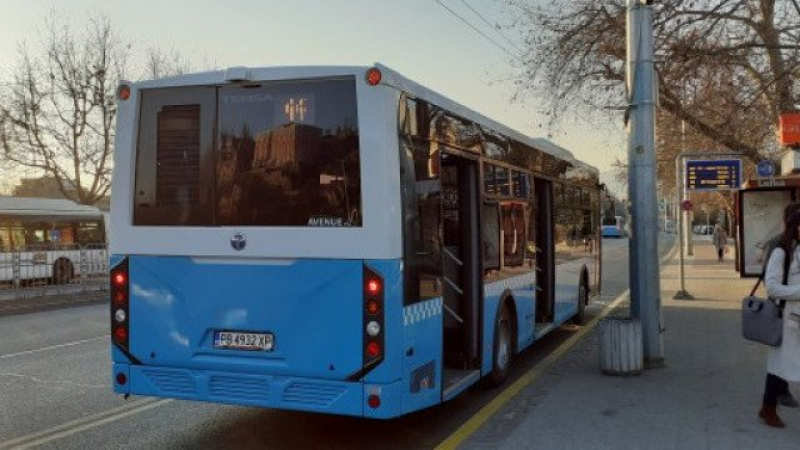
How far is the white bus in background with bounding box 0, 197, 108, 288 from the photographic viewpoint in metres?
22.2

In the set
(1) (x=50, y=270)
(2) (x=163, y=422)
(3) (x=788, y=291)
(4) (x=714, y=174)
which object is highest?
(4) (x=714, y=174)

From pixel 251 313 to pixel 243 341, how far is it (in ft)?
0.73

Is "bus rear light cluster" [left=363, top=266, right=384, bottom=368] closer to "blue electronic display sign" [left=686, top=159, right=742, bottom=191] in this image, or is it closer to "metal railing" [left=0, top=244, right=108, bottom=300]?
"blue electronic display sign" [left=686, top=159, right=742, bottom=191]

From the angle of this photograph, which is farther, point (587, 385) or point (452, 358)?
point (587, 385)

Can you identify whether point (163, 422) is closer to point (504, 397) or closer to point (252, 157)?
point (252, 157)

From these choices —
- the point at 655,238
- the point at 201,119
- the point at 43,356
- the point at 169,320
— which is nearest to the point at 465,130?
the point at 201,119

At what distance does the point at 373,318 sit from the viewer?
5574 millimetres

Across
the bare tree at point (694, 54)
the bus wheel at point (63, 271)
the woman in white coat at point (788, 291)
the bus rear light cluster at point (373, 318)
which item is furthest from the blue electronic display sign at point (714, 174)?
the bus wheel at point (63, 271)

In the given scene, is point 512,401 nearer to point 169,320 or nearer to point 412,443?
point 412,443

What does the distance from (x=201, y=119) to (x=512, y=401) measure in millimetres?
3932

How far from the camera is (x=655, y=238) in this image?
31.6 ft

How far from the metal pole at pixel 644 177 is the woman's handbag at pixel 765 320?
2.91 metres

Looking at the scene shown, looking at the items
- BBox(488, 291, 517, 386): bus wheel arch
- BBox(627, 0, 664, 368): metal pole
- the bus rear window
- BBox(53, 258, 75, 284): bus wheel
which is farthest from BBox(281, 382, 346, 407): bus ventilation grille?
BBox(53, 258, 75, 284): bus wheel

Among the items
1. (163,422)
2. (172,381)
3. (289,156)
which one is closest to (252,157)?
(289,156)
